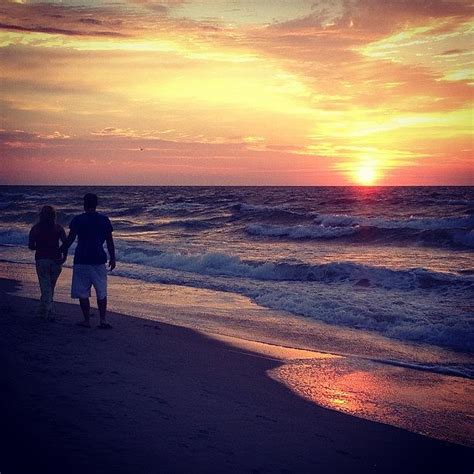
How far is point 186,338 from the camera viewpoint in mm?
8117

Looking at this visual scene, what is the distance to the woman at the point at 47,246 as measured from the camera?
25.8 ft

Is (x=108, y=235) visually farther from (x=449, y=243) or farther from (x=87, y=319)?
(x=449, y=243)

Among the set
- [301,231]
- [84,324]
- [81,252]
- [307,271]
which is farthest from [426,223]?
[81,252]

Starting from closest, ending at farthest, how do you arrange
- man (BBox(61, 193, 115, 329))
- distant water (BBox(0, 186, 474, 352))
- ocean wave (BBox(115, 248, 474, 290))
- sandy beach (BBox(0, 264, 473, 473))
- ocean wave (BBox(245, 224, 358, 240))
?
1. sandy beach (BBox(0, 264, 473, 473))
2. man (BBox(61, 193, 115, 329))
3. distant water (BBox(0, 186, 474, 352))
4. ocean wave (BBox(115, 248, 474, 290))
5. ocean wave (BBox(245, 224, 358, 240))

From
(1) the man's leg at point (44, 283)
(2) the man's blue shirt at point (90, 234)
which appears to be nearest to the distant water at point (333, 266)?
(2) the man's blue shirt at point (90, 234)

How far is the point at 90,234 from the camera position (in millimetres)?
7496

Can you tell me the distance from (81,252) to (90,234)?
0.29 meters

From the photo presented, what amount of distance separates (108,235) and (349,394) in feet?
12.4

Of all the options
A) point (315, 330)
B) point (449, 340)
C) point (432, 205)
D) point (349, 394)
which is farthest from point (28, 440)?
point (432, 205)

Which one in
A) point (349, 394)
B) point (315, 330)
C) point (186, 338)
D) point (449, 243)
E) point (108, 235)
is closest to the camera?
point (349, 394)

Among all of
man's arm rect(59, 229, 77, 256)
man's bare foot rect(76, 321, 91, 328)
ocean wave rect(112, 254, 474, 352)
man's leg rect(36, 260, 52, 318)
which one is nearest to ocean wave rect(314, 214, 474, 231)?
ocean wave rect(112, 254, 474, 352)

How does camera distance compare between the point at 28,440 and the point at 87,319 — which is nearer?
the point at 28,440

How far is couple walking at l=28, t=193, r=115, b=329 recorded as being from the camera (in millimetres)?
7477

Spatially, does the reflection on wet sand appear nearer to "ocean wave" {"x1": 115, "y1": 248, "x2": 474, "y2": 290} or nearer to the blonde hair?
the blonde hair
